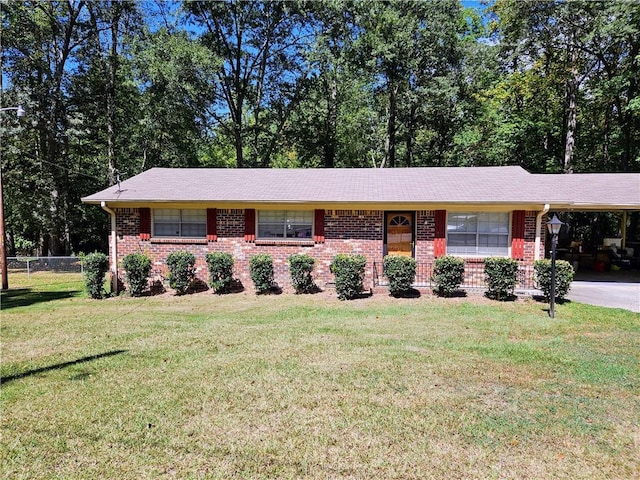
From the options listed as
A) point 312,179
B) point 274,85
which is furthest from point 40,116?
point 312,179

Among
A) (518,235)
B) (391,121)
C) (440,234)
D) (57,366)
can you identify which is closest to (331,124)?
(391,121)

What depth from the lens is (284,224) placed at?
35.2 ft

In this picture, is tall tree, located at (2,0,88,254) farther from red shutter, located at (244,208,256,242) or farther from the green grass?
the green grass

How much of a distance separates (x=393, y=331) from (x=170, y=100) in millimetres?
17549

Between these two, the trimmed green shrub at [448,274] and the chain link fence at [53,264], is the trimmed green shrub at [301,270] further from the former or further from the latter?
the chain link fence at [53,264]

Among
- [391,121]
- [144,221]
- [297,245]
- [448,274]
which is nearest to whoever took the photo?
[448,274]

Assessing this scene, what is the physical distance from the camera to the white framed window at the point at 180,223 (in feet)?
35.8

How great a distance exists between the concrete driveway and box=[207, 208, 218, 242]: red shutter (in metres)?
9.88

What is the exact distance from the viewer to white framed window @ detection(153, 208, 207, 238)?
1091cm

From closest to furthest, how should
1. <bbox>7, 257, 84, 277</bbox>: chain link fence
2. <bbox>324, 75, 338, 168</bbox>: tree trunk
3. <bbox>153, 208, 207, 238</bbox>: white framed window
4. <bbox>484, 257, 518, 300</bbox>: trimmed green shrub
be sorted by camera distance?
<bbox>484, 257, 518, 300</bbox>: trimmed green shrub → <bbox>153, 208, 207, 238</bbox>: white framed window → <bbox>7, 257, 84, 277</bbox>: chain link fence → <bbox>324, 75, 338, 168</bbox>: tree trunk

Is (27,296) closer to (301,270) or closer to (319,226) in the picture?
(301,270)

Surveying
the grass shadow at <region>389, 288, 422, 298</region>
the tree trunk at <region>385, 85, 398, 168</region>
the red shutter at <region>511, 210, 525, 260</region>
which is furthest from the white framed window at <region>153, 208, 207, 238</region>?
the tree trunk at <region>385, 85, 398, 168</region>

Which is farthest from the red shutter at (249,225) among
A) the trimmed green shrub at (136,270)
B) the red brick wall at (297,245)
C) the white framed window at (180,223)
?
the trimmed green shrub at (136,270)

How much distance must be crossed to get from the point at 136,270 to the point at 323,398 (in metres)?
8.14
